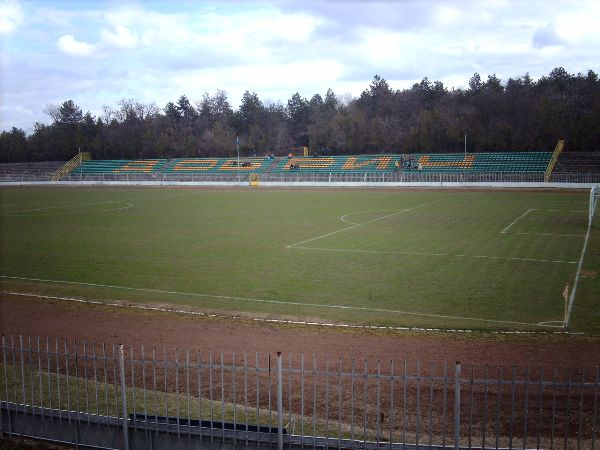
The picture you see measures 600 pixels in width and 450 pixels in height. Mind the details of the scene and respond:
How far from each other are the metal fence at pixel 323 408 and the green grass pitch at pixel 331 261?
4.65 m

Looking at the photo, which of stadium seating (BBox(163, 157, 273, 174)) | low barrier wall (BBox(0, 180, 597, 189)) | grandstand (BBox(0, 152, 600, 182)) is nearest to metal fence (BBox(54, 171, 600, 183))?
grandstand (BBox(0, 152, 600, 182))

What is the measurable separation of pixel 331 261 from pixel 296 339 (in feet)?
33.3

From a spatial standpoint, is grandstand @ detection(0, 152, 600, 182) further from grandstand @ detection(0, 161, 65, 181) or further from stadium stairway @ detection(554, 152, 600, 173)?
grandstand @ detection(0, 161, 65, 181)

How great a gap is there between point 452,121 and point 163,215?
6546 centimetres

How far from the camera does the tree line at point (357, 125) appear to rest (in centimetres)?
8775

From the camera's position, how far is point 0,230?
3622cm

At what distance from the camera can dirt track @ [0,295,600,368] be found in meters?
13.3

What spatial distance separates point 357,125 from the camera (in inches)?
4166

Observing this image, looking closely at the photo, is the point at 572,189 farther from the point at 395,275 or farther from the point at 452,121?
the point at 395,275

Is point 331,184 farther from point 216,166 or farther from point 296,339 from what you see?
point 296,339

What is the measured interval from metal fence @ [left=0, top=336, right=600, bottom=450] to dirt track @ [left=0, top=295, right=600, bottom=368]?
0.69 metres

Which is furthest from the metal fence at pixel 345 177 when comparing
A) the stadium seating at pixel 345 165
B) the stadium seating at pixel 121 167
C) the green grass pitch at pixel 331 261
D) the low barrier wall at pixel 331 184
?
the green grass pitch at pixel 331 261

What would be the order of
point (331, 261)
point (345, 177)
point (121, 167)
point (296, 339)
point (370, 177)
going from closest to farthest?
point (296, 339), point (331, 261), point (370, 177), point (345, 177), point (121, 167)

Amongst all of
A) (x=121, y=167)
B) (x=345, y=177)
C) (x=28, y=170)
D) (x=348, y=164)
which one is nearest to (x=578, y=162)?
(x=345, y=177)
